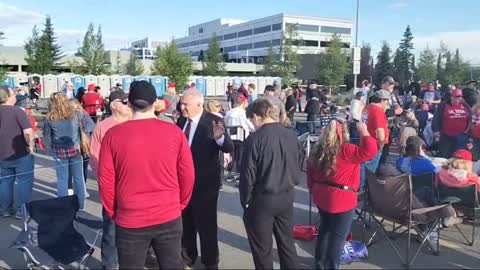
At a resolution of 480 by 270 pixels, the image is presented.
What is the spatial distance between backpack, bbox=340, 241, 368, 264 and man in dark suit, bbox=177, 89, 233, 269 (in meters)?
1.27

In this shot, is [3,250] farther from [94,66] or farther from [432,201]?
[94,66]

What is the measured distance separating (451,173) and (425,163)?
1.22 feet

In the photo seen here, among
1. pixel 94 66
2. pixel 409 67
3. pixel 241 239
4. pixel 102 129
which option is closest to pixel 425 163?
pixel 241 239

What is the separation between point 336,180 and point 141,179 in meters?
1.69

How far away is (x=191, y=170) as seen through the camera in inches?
119

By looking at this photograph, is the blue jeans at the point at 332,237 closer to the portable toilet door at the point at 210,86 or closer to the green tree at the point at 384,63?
the portable toilet door at the point at 210,86

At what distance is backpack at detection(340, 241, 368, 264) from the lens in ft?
14.6

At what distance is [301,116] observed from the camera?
20.5m

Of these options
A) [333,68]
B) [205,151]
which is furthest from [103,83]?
[205,151]

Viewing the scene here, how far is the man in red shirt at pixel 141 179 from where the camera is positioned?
2.74 meters

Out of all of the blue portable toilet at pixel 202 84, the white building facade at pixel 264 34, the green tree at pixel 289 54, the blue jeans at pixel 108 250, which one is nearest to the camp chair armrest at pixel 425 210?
the blue jeans at pixel 108 250

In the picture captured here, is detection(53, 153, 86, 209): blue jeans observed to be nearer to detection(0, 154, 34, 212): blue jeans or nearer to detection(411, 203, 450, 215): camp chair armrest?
detection(0, 154, 34, 212): blue jeans

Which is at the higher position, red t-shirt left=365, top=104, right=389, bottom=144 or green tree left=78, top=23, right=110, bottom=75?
green tree left=78, top=23, right=110, bottom=75

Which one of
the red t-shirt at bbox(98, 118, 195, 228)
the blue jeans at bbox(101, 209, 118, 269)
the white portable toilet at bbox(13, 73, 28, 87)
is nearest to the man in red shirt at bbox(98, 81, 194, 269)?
the red t-shirt at bbox(98, 118, 195, 228)
